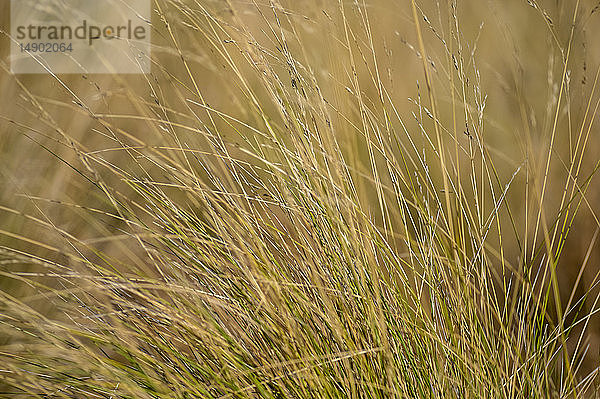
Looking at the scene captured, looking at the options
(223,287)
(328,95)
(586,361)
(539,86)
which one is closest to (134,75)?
(328,95)

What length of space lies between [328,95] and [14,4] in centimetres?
63

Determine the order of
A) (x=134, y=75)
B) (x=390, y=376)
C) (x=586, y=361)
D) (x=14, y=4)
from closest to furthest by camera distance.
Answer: (x=390, y=376)
(x=14, y=4)
(x=586, y=361)
(x=134, y=75)

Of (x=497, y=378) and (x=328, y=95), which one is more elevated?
(x=328, y=95)

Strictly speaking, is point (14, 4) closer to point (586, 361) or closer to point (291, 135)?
point (291, 135)

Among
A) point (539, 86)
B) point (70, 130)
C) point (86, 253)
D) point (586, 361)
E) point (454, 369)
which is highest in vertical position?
point (539, 86)

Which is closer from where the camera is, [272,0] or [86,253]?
[272,0]

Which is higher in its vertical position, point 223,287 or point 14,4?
point 14,4

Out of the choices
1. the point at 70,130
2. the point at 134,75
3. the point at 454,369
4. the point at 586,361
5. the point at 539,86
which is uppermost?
the point at 539,86

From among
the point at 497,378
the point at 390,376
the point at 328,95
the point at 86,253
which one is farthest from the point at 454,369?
the point at 86,253

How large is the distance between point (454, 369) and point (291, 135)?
36 centimetres

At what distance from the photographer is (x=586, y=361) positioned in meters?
1.36

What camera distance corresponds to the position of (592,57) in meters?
1.51

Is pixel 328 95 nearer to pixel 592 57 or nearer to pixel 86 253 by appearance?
pixel 86 253

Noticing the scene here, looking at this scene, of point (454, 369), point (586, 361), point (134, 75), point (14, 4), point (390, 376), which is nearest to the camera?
point (390, 376)
